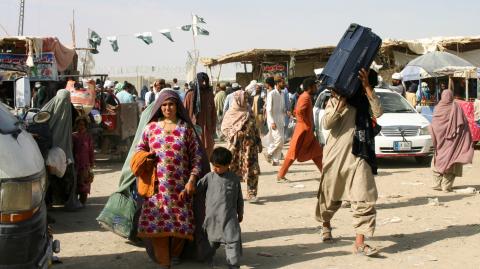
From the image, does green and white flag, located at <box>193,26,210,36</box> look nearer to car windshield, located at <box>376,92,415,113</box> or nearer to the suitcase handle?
car windshield, located at <box>376,92,415,113</box>

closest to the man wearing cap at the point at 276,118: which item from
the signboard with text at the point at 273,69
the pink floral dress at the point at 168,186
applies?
the pink floral dress at the point at 168,186

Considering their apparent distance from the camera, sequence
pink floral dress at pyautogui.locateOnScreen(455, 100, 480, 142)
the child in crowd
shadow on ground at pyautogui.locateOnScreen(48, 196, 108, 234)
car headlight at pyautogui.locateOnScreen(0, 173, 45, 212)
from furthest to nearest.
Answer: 1. pink floral dress at pyautogui.locateOnScreen(455, 100, 480, 142)
2. the child in crowd
3. shadow on ground at pyautogui.locateOnScreen(48, 196, 108, 234)
4. car headlight at pyautogui.locateOnScreen(0, 173, 45, 212)

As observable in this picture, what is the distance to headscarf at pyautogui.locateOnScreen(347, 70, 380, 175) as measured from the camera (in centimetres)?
616

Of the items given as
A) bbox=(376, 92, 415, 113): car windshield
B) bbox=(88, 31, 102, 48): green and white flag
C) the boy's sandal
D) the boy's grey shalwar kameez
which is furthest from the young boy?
bbox=(88, 31, 102, 48): green and white flag

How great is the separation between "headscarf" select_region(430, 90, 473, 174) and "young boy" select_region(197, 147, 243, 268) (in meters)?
5.34

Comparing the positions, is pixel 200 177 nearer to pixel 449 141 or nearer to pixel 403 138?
pixel 449 141

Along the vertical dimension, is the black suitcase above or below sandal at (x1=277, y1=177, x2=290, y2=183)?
above

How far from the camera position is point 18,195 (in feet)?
12.5

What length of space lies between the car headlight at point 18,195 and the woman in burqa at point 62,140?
4.18 metres

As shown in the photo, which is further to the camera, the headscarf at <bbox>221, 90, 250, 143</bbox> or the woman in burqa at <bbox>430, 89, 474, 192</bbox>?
the woman in burqa at <bbox>430, 89, 474, 192</bbox>

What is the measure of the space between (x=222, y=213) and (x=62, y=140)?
11.6 feet

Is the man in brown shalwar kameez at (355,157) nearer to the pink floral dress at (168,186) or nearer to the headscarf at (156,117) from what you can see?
the headscarf at (156,117)

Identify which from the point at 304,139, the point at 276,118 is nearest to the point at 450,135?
the point at 304,139

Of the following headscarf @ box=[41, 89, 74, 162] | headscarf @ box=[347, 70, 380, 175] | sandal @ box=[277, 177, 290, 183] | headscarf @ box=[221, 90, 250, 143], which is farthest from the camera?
sandal @ box=[277, 177, 290, 183]
